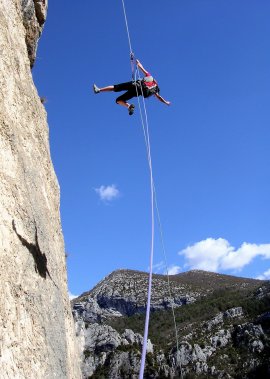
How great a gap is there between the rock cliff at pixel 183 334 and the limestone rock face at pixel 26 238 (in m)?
43.1

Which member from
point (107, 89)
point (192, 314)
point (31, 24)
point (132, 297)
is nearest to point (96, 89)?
point (107, 89)

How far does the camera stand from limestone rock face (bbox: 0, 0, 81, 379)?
18.3 feet

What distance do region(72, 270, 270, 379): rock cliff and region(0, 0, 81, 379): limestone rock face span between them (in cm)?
4314

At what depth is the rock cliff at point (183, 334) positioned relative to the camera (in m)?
58.8

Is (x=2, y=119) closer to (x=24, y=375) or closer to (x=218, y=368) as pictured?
(x=24, y=375)

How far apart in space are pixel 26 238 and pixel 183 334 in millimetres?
71531

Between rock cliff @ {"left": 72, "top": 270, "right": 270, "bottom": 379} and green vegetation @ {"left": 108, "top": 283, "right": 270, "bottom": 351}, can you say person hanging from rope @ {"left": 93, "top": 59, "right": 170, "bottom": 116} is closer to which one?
rock cliff @ {"left": 72, "top": 270, "right": 270, "bottom": 379}

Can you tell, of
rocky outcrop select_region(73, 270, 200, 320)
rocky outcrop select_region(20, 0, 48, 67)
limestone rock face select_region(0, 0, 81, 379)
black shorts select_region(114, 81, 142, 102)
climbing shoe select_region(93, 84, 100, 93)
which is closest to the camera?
limestone rock face select_region(0, 0, 81, 379)

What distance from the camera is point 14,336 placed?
17.8 ft

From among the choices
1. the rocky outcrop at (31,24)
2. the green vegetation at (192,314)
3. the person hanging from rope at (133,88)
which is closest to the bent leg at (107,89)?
the person hanging from rope at (133,88)

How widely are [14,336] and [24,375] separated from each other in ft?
1.51

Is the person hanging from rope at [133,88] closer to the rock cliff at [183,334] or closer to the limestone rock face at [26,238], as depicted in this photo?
the limestone rock face at [26,238]

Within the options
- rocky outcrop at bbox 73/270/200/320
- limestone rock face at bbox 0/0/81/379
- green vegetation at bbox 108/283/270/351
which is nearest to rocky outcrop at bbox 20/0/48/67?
limestone rock face at bbox 0/0/81/379

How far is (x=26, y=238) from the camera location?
6402 millimetres
